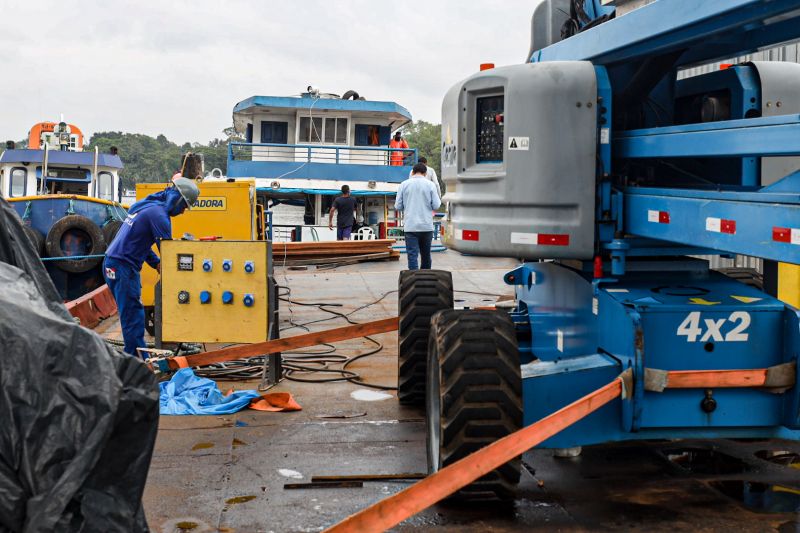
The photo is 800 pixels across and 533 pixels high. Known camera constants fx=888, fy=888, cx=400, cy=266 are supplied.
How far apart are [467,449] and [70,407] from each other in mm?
2208

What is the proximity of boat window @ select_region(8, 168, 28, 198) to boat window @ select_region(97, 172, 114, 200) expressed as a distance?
73.5 inches

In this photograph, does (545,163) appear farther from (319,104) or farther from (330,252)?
(319,104)

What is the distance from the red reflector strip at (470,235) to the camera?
535cm

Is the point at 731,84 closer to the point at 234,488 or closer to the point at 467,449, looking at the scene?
the point at 467,449

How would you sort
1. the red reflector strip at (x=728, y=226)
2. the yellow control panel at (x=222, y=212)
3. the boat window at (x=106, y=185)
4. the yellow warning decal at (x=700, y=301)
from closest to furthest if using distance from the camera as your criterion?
the red reflector strip at (x=728, y=226) < the yellow warning decal at (x=700, y=301) < the yellow control panel at (x=222, y=212) < the boat window at (x=106, y=185)

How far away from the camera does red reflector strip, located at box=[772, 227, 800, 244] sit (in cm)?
343

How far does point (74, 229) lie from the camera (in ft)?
51.8

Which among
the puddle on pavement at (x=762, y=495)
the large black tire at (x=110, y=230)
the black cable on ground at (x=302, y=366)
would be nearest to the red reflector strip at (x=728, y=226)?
the puddle on pavement at (x=762, y=495)

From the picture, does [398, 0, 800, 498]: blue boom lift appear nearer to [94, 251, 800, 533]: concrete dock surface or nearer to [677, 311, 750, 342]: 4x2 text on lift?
[677, 311, 750, 342]: 4x2 text on lift

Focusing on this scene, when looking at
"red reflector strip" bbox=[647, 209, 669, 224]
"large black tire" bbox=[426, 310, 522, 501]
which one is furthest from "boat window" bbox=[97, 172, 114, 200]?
"red reflector strip" bbox=[647, 209, 669, 224]

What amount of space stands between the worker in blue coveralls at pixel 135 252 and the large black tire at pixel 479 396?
435 centimetres

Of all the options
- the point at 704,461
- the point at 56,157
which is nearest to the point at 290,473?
the point at 704,461

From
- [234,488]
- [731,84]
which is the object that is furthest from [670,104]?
[234,488]

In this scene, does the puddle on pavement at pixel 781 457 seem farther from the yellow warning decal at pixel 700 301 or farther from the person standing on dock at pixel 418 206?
the person standing on dock at pixel 418 206
